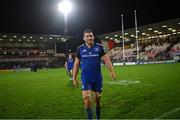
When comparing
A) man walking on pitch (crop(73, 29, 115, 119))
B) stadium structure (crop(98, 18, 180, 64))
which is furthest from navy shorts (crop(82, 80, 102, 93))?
stadium structure (crop(98, 18, 180, 64))

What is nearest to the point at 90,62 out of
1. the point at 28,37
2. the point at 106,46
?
the point at 106,46

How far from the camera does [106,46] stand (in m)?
74.5

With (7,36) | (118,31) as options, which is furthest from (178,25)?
(7,36)

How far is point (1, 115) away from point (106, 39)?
7767cm

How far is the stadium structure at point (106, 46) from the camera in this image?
61719 millimetres

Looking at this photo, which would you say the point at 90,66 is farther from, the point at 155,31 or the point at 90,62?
the point at 155,31

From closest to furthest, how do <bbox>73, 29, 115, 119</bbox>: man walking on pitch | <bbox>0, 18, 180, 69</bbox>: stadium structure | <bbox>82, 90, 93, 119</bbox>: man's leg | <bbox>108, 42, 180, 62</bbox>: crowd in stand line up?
<bbox>82, 90, 93, 119</bbox>: man's leg
<bbox>73, 29, 115, 119</bbox>: man walking on pitch
<bbox>108, 42, 180, 62</bbox>: crowd in stand
<bbox>0, 18, 180, 69</bbox>: stadium structure

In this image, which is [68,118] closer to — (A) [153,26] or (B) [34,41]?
(A) [153,26]

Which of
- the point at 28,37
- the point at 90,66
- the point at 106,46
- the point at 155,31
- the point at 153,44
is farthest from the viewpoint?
the point at 28,37

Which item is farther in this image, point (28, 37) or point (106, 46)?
point (28, 37)

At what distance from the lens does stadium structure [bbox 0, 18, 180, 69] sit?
61719 millimetres

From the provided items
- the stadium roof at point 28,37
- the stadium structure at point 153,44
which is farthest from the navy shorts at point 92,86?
the stadium roof at point 28,37

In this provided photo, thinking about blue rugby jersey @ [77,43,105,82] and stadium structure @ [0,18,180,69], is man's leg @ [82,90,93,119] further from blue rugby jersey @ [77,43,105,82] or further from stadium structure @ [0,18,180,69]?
stadium structure @ [0,18,180,69]

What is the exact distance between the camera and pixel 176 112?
7.66m
